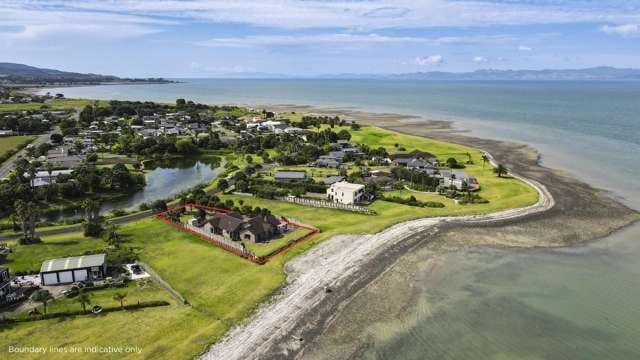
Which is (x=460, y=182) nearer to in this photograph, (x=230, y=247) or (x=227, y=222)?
(x=227, y=222)

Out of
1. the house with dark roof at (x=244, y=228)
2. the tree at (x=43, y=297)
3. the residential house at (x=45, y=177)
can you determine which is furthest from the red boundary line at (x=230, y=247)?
the residential house at (x=45, y=177)

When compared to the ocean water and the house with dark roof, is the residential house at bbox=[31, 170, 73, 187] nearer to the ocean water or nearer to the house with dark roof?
the house with dark roof

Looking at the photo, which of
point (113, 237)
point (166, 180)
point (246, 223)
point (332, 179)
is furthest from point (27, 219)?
point (332, 179)

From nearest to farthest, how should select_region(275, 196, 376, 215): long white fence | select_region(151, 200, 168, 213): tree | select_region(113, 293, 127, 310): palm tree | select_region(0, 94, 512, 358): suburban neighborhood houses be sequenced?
select_region(113, 293, 127, 310): palm tree < select_region(0, 94, 512, 358): suburban neighborhood houses < select_region(151, 200, 168, 213): tree < select_region(275, 196, 376, 215): long white fence

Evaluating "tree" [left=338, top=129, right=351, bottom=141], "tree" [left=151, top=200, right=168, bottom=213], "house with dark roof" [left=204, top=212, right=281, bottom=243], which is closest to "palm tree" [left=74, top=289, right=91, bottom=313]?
"house with dark roof" [left=204, top=212, right=281, bottom=243]

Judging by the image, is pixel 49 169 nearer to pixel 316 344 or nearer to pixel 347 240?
pixel 347 240

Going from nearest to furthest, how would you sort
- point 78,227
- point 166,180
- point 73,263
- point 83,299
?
point 83,299
point 73,263
point 78,227
point 166,180
